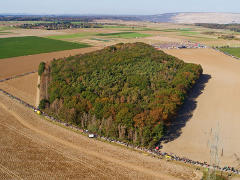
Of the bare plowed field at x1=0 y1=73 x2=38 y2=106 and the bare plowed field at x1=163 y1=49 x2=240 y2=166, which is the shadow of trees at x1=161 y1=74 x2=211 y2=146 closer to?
the bare plowed field at x1=163 y1=49 x2=240 y2=166

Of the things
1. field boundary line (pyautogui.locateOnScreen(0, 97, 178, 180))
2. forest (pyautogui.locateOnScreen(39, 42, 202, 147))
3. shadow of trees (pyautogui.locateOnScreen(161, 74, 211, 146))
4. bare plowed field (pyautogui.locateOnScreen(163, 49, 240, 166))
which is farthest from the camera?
shadow of trees (pyautogui.locateOnScreen(161, 74, 211, 146))

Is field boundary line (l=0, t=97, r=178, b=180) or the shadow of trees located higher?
the shadow of trees

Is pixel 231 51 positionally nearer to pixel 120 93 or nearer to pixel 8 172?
pixel 120 93

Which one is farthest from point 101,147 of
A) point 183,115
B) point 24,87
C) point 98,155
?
point 24,87

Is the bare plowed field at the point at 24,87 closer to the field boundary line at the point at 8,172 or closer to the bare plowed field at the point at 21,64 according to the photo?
the bare plowed field at the point at 21,64

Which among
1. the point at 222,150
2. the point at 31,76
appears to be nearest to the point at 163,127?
the point at 222,150

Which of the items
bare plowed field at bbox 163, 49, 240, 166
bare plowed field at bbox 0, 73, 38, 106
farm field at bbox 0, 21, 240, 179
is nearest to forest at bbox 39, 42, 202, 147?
farm field at bbox 0, 21, 240, 179

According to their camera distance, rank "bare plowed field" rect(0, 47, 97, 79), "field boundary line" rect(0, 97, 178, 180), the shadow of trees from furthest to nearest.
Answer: "bare plowed field" rect(0, 47, 97, 79) < the shadow of trees < "field boundary line" rect(0, 97, 178, 180)
